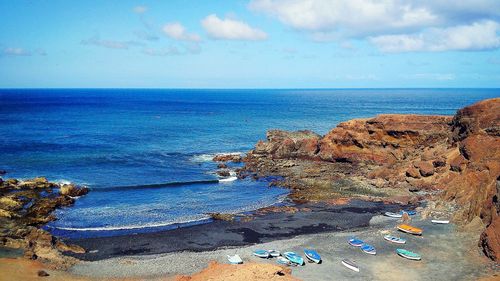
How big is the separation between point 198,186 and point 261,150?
2337 cm

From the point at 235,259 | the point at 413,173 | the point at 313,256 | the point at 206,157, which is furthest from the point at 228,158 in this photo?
the point at 313,256

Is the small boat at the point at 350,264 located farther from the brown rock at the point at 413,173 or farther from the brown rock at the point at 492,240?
the brown rock at the point at 413,173

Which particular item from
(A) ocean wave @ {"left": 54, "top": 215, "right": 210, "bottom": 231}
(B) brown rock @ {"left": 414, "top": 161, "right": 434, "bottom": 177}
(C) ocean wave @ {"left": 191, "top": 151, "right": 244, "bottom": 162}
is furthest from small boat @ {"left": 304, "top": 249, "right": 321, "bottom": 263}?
(C) ocean wave @ {"left": 191, "top": 151, "right": 244, "bottom": 162}

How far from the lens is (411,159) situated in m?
65.2

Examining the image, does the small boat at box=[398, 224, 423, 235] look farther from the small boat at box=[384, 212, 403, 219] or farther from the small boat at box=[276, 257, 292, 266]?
the small boat at box=[276, 257, 292, 266]

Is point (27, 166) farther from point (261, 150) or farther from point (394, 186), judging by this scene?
point (394, 186)

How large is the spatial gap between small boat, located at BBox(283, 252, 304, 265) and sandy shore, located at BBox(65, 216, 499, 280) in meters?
0.57

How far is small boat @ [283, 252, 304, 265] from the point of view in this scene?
34.0m

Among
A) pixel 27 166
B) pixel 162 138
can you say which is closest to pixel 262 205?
pixel 27 166

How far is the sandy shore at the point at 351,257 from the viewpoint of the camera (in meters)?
32.5

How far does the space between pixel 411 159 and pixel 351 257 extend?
3465 centimetres

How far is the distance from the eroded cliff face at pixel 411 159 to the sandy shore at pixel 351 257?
2742 mm

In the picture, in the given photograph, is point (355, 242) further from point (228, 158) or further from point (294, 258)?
point (228, 158)

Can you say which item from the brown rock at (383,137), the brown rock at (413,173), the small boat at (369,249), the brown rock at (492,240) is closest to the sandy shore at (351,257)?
the small boat at (369,249)
